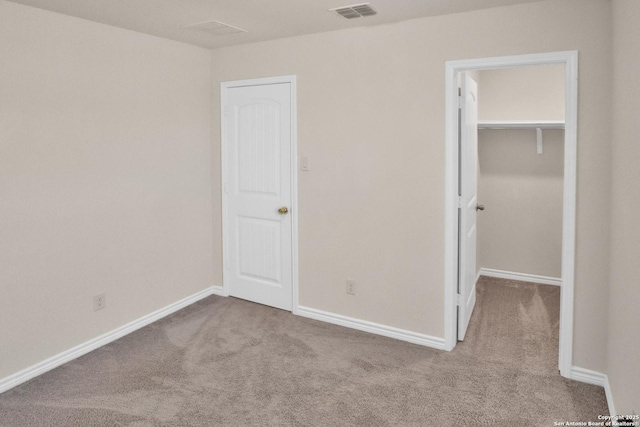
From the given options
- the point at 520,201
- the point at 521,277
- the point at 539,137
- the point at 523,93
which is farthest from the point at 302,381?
the point at 523,93

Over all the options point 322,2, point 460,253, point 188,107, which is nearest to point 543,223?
point 460,253

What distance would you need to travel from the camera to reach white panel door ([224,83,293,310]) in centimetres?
398

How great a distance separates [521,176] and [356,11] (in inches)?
111

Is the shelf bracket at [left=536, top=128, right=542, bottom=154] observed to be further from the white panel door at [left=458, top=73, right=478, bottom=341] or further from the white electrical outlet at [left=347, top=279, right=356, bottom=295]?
the white electrical outlet at [left=347, top=279, right=356, bottom=295]

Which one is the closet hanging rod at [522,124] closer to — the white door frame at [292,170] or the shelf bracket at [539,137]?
the shelf bracket at [539,137]

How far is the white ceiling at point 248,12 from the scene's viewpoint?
2.84 meters

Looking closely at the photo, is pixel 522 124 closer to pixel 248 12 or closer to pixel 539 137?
pixel 539 137

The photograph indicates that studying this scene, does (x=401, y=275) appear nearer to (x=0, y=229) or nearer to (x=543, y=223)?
(x=543, y=223)

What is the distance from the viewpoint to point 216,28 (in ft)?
11.3

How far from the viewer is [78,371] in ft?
9.96

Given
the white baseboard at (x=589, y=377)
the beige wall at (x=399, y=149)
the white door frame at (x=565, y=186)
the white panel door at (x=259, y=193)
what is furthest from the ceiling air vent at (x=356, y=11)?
the white baseboard at (x=589, y=377)

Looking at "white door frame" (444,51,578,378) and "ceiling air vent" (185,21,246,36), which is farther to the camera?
"ceiling air vent" (185,21,246,36)

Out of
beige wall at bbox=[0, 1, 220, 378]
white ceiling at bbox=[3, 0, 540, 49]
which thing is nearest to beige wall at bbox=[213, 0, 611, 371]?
white ceiling at bbox=[3, 0, 540, 49]

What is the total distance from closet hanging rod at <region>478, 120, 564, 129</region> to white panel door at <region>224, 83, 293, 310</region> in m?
2.11
